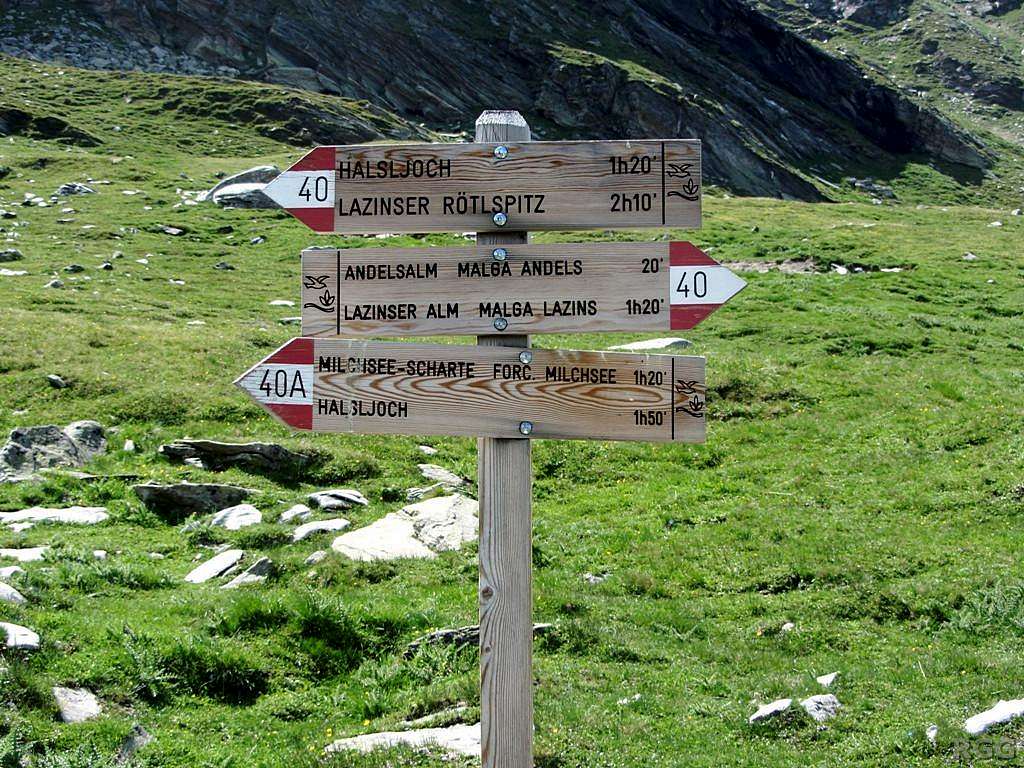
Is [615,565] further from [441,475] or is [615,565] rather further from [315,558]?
[441,475]

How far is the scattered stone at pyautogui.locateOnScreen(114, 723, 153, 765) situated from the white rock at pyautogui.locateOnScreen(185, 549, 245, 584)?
13.6ft

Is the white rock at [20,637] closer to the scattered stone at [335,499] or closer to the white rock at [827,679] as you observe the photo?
the scattered stone at [335,499]

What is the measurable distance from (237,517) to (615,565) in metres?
5.47

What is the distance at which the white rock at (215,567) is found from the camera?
37.8 feet

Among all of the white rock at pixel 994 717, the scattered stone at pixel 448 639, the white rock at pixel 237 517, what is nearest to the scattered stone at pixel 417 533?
the white rock at pixel 237 517

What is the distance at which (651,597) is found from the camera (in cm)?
1174

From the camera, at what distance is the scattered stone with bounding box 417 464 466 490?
1587 cm

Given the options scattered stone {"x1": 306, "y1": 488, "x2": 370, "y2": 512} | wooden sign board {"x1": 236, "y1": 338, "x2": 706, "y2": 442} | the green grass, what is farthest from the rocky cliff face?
wooden sign board {"x1": 236, "y1": 338, "x2": 706, "y2": 442}

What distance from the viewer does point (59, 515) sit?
13.3m

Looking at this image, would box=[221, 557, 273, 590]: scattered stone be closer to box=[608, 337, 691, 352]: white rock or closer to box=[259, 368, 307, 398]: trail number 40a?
box=[259, 368, 307, 398]: trail number 40a

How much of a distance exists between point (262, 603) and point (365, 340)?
508 cm

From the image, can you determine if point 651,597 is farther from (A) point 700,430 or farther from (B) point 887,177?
(B) point 887,177

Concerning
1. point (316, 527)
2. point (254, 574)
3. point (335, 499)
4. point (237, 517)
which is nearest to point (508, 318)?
point (254, 574)

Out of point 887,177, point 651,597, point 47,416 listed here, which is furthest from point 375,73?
point 651,597
